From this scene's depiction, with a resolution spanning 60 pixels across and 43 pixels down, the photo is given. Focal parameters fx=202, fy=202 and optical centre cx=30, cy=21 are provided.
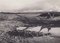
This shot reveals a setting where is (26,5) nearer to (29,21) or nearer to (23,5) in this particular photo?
(23,5)

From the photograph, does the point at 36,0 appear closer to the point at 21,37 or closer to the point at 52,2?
the point at 52,2

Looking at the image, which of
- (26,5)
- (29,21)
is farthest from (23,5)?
(29,21)

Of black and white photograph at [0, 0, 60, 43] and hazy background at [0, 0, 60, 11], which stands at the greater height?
hazy background at [0, 0, 60, 11]

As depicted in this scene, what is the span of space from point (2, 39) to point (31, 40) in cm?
22

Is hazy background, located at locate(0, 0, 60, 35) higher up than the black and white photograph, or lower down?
higher up

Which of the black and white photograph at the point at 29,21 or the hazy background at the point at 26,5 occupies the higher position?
the hazy background at the point at 26,5

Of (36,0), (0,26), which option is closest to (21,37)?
(0,26)

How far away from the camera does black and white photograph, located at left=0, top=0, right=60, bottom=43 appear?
154 centimetres

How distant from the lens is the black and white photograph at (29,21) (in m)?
1.54

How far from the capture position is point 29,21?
1561 mm

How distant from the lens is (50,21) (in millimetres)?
1550

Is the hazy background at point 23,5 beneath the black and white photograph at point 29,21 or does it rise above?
above

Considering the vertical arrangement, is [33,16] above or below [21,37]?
above

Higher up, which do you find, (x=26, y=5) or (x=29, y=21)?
(x=26, y=5)
